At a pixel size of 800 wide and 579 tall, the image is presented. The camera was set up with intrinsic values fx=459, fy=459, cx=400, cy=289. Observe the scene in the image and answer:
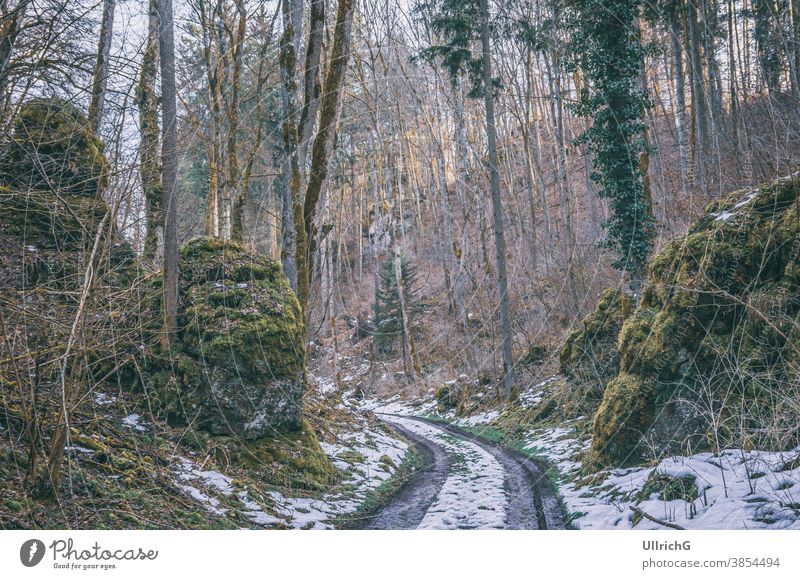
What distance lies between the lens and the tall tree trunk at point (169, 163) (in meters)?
2.66

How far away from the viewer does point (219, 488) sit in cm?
327

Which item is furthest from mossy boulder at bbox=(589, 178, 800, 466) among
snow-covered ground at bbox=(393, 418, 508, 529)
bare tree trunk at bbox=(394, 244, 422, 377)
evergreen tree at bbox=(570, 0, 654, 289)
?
bare tree trunk at bbox=(394, 244, 422, 377)

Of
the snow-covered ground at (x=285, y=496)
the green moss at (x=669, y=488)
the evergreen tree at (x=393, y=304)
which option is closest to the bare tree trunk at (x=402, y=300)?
the evergreen tree at (x=393, y=304)

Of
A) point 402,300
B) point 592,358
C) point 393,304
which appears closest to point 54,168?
point 592,358

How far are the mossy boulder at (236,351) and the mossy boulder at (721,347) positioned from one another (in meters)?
2.93

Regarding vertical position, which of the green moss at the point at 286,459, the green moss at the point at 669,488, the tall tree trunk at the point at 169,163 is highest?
the tall tree trunk at the point at 169,163

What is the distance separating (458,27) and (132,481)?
37.9 ft

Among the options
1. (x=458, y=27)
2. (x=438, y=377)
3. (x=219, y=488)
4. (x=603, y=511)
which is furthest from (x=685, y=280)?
(x=438, y=377)

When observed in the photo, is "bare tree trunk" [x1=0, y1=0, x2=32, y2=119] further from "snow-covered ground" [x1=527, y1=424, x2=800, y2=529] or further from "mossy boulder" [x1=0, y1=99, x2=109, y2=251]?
"snow-covered ground" [x1=527, y1=424, x2=800, y2=529]

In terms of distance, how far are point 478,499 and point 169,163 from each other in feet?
8.85

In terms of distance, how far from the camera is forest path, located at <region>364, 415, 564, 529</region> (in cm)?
240

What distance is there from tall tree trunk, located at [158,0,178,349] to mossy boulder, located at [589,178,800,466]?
3.35m

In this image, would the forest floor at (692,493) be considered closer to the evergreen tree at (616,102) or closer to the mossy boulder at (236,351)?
the mossy boulder at (236,351)
